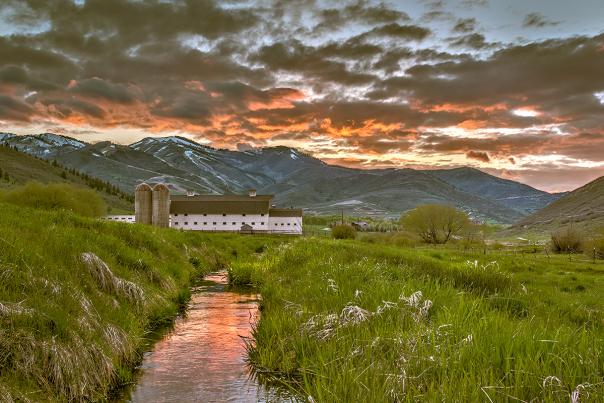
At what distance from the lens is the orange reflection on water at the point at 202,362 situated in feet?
34.0

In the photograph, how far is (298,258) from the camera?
26.5 meters

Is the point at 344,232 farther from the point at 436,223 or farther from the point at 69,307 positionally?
the point at 69,307

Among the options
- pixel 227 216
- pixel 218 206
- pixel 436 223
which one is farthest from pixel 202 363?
pixel 218 206

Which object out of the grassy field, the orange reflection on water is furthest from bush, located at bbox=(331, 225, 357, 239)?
the orange reflection on water

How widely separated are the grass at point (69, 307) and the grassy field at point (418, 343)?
3750mm

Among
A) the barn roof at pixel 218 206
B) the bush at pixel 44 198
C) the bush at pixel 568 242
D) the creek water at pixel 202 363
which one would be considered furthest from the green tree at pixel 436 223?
the creek water at pixel 202 363

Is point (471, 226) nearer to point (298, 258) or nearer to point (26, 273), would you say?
point (298, 258)

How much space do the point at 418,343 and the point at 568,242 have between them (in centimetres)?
7042

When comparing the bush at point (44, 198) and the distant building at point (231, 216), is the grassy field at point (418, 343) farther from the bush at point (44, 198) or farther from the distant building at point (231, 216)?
the distant building at point (231, 216)

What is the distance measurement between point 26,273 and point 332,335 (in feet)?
24.8

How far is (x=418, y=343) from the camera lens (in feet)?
29.2

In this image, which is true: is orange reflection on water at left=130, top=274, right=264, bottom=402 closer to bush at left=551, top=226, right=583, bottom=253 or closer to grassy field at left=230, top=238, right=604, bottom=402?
grassy field at left=230, top=238, right=604, bottom=402

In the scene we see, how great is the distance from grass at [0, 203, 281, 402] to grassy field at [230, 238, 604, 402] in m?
3.75

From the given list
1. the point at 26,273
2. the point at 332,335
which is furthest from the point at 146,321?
the point at 332,335
